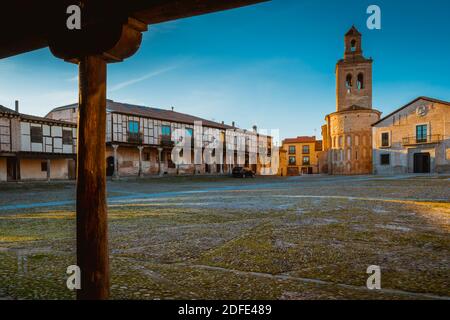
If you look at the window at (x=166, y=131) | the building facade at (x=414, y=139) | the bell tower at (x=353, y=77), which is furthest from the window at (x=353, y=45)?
the window at (x=166, y=131)

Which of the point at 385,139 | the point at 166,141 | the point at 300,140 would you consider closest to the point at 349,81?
the point at 385,139

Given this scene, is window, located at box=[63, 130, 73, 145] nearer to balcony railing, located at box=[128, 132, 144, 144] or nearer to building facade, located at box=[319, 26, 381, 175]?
balcony railing, located at box=[128, 132, 144, 144]

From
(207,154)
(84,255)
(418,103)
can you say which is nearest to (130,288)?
(84,255)

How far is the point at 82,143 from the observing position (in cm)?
269

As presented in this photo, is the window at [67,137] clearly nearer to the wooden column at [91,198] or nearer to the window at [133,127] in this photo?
the window at [133,127]

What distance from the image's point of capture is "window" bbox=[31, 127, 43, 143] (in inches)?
1006

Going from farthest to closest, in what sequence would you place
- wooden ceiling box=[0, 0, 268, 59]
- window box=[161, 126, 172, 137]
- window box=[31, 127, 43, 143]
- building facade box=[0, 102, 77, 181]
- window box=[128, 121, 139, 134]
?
window box=[161, 126, 172, 137]
window box=[128, 121, 139, 134]
window box=[31, 127, 43, 143]
building facade box=[0, 102, 77, 181]
wooden ceiling box=[0, 0, 268, 59]

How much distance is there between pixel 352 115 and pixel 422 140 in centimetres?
933

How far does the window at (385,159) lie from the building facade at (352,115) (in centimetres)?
227

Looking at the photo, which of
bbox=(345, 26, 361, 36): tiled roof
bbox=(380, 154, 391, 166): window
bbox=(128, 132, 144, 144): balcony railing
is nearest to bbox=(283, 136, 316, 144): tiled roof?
bbox=(345, 26, 361, 36): tiled roof

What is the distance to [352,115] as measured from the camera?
42.2m

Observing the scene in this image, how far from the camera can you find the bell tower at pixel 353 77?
4269cm

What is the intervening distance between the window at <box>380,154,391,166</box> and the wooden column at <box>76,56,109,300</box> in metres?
42.0

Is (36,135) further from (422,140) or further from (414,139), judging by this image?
(422,140)
